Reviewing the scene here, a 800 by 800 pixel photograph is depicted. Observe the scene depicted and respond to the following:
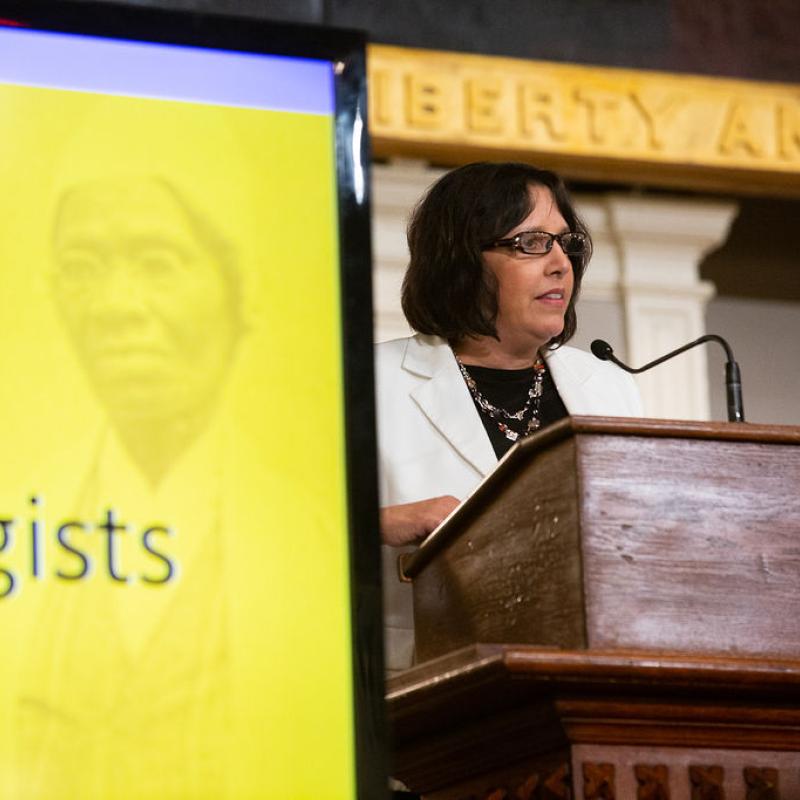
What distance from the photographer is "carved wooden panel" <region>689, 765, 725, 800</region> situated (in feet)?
3.99

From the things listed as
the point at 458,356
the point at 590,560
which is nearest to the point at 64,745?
the point at 590,560

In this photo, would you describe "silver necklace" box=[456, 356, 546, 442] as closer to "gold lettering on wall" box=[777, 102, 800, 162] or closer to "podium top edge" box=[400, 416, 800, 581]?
"podium top edge" box=[400, 416, 800, 581]

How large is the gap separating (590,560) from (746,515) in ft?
0.46

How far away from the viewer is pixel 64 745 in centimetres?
72

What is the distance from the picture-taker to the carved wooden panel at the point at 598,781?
118 centimetres

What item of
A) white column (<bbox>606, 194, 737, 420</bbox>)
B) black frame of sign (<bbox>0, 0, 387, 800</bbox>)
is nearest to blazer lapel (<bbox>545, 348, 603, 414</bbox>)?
black frame of sign (<bbox>0, 0, 387, 800</bbox>)

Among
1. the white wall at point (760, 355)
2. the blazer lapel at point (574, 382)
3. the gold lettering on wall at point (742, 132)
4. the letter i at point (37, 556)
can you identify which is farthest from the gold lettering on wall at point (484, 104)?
the letter i at point (37, 556)

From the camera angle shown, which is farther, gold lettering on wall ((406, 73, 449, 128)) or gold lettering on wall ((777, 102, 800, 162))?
gold lettering on wall ((777, 102, 800, 162))

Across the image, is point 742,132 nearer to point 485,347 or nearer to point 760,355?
point 760,355

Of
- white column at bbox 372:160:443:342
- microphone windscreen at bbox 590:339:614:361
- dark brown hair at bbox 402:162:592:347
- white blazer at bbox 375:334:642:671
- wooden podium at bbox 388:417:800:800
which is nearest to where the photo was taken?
wooden podium at bbox 388:417:800:800

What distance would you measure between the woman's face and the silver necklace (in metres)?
0.05

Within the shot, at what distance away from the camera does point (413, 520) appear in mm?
1614

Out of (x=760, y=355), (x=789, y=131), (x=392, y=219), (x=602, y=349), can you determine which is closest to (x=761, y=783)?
(x=602, y=349)

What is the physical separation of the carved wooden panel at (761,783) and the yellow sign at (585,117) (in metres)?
2.62
